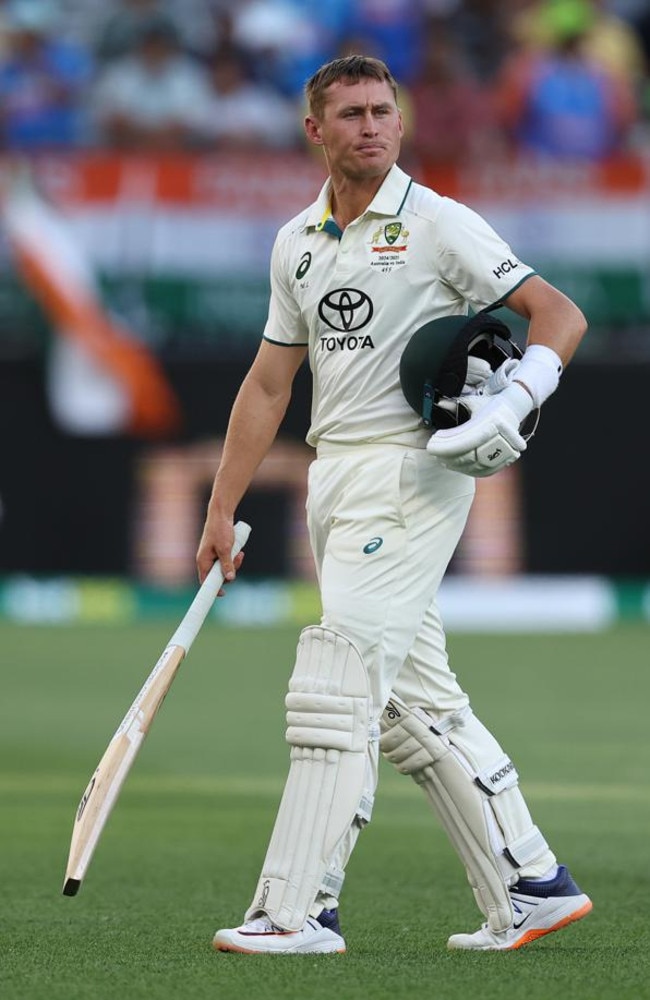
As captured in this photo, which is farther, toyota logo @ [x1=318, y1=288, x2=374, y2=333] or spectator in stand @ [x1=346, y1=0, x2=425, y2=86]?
→ spectator in stand @ [x1=346, y1=0, x2=425, y2=86]

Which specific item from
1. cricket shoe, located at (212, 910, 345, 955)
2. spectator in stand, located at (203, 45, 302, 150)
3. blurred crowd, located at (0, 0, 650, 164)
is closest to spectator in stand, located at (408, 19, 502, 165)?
blurred crowd, located at (0, 0, 650, 164)

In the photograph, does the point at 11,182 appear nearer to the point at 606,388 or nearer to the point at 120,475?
the point at 120,475

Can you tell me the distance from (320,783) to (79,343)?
875 centimetres

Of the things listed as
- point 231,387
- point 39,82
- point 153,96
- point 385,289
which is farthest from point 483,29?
point 385,289

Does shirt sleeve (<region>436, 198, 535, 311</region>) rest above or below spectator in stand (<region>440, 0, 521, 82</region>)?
below

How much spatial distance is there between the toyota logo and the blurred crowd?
886cm

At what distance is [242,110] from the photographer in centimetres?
1411

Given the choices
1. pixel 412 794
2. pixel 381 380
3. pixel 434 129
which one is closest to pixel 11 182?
pixel 434 129

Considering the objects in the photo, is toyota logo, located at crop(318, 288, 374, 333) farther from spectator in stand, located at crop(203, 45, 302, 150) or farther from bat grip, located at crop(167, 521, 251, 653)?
spectator in stand, located at crop(203, 45, 302, 150)

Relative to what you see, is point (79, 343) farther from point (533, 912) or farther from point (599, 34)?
point (533, 912)

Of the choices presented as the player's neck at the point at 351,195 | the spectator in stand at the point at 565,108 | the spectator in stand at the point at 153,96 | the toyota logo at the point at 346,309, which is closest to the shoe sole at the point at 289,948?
the toyota logo at the point at 346,309

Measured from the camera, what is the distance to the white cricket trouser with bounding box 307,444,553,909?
4.14 metres

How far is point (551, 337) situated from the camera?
13.5 ft

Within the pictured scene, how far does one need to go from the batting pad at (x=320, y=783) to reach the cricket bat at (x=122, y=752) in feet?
1.10
